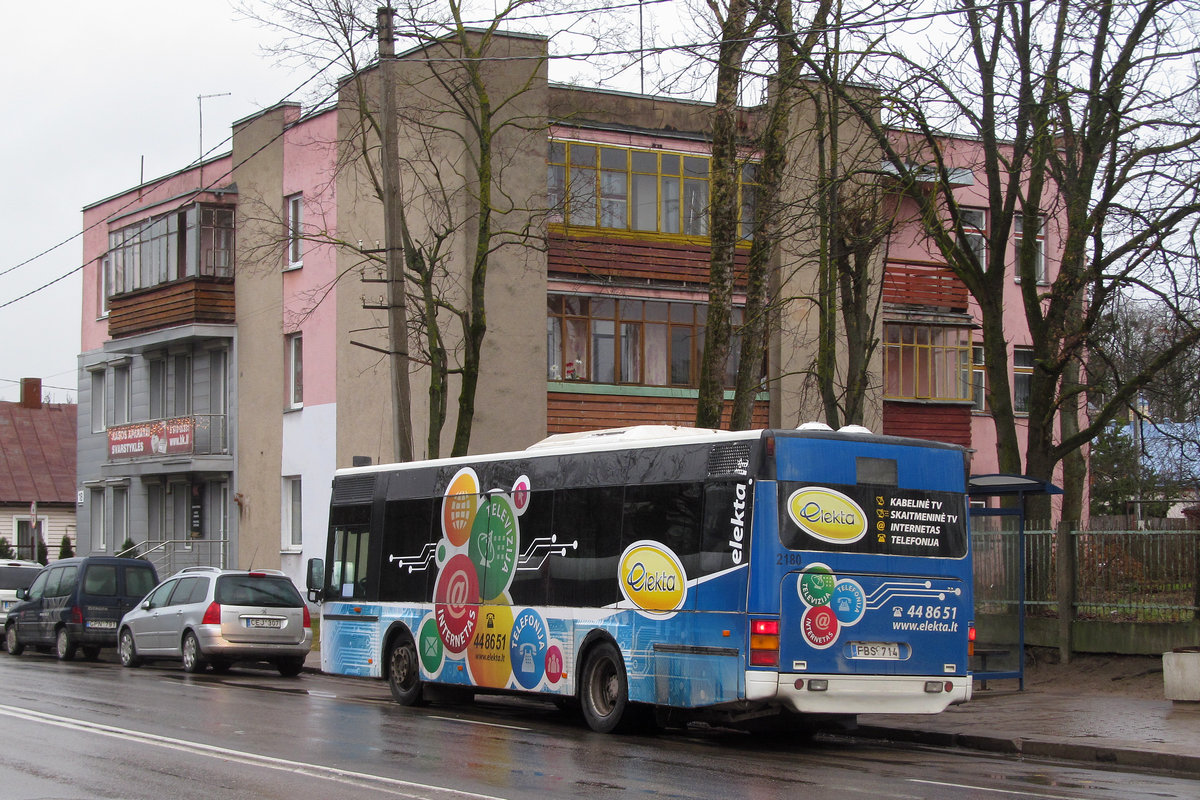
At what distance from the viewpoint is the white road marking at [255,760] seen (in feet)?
31.5

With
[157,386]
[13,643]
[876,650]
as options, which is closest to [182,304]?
[157,386]

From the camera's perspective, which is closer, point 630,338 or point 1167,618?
point 1167,618

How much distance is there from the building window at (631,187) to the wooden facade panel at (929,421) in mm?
6967

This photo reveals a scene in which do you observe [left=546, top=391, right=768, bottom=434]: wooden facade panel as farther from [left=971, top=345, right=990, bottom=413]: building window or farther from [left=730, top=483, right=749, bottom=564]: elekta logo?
[left=730, top=483, right=749, bottom=564]: elekta logo

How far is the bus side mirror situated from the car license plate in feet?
29.4

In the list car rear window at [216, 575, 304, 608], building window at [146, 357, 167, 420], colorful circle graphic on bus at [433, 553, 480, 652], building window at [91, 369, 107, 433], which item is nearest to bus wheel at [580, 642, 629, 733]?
colorful circle graphic on bus at [433, 553, 480, 652]

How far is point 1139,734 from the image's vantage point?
45.1 feet

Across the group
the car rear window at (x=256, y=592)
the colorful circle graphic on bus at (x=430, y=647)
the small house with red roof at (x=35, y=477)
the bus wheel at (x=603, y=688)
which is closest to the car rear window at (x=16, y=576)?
the car rear window at (x=256, y=592)

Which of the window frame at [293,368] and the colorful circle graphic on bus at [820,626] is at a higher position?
the window frame at [293,368]

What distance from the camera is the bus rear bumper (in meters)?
12.7

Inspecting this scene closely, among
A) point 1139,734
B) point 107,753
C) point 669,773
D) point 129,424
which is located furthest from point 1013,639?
point 129,424

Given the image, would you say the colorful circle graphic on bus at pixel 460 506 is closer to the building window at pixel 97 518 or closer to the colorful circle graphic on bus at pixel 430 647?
the colorful circle graphic on bus at pixel 430 647

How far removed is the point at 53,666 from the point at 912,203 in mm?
23479

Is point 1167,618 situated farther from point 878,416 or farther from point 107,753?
point 878,416
